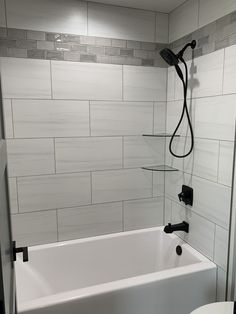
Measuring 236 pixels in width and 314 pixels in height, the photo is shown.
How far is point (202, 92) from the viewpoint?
1.75 m

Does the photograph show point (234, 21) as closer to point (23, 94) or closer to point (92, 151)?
point (92, 151)

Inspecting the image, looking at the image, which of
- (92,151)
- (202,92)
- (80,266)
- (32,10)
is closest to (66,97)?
(92,151)

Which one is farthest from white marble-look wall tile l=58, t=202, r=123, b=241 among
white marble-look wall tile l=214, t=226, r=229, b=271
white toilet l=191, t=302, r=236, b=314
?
white toilet l=191, t=302, r=236, b=314

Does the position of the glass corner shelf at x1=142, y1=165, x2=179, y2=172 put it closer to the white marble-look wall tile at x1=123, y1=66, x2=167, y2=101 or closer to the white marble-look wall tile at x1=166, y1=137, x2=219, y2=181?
the white marble-look wall tile at x1=166, y1=137, x2=219, y2=181

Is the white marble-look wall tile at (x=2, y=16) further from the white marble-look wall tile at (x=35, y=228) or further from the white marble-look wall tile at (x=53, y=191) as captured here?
the white marble-look wall tile at (x=35, y=228)

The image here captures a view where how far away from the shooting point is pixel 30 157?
1.90m

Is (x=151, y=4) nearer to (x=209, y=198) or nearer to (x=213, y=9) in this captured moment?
(x=213, y=9)

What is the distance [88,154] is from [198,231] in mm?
1022

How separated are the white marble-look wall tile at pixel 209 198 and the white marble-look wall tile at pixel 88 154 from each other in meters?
0.56

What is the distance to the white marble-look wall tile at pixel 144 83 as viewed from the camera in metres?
2.06

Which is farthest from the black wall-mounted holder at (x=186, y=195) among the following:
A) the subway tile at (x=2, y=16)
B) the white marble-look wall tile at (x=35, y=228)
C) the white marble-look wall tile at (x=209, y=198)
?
the subway tile at (x=2, y=16)

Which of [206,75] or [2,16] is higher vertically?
[2,16]

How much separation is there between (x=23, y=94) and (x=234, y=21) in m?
1.44

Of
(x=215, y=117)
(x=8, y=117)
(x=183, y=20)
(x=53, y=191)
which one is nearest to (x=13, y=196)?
(x=53, y=191)
